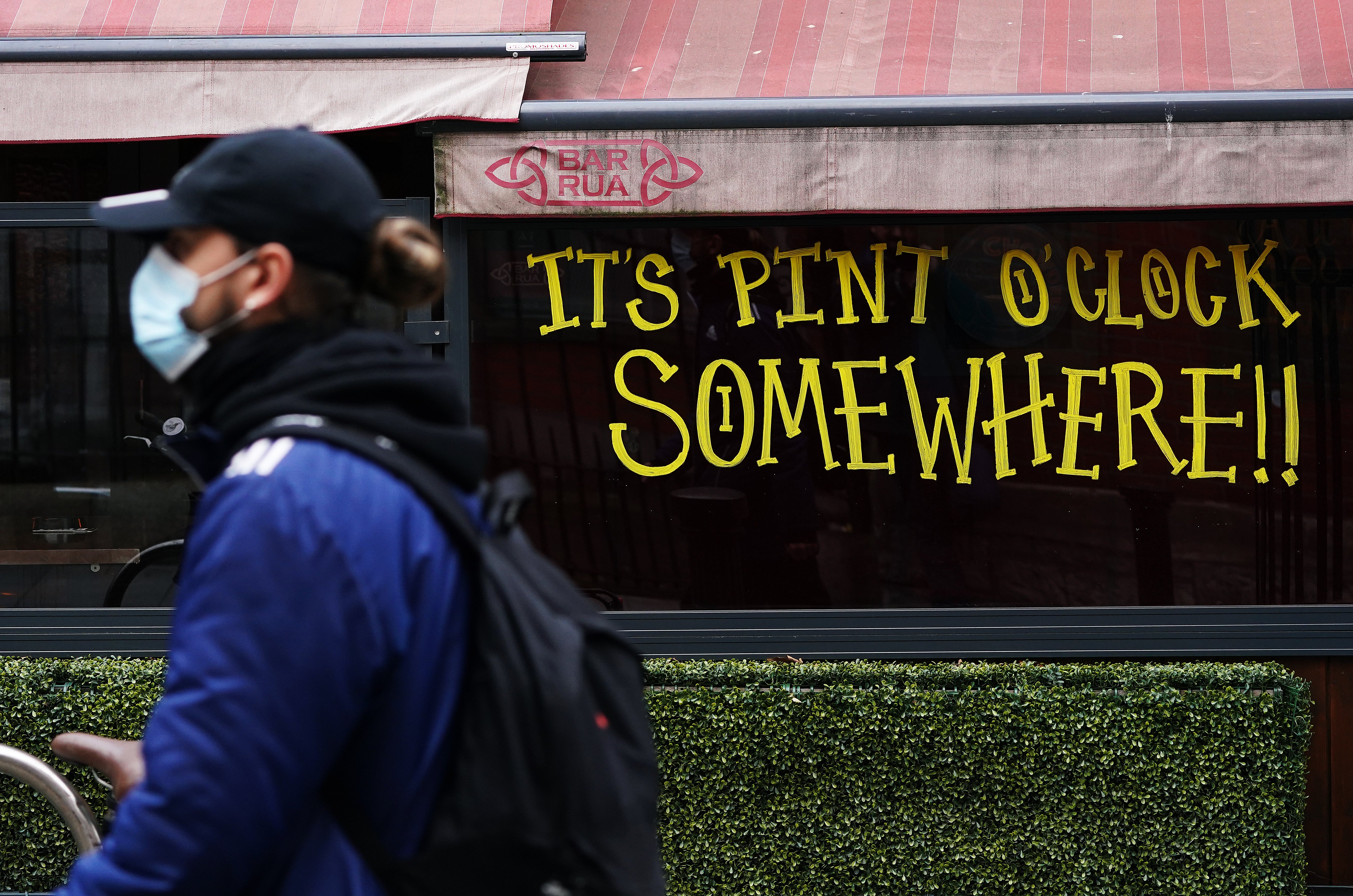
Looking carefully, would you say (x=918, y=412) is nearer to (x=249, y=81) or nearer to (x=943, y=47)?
(x=943, y=47)

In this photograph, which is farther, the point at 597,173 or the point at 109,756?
the point at 597,173

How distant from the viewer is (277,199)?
4.89 ft

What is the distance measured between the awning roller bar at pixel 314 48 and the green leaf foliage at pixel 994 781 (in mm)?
2050

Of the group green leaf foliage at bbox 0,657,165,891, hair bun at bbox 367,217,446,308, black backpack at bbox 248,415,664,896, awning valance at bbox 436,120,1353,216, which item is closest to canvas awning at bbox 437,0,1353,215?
awning valance at bbox 436,120,1353,216

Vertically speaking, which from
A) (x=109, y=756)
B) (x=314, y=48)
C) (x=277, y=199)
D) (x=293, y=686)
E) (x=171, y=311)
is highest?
(x=314, y=48)

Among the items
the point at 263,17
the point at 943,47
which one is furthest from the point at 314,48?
the point at 943,47

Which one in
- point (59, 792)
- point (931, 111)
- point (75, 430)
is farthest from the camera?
point (75, 430)

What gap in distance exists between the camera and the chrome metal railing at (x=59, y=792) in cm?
293

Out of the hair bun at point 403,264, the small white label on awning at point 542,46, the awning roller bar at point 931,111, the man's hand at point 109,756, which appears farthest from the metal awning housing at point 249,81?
the hair bun at point 403,264

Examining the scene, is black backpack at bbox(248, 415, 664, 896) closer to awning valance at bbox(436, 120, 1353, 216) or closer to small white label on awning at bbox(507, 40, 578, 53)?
awning valance at bbox(436, 120, 1353, 216)

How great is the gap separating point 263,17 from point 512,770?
355cm

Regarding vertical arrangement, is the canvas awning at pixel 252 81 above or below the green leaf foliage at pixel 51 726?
above

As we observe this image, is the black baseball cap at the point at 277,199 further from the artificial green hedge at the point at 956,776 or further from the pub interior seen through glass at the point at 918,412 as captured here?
the pub interior seen through glass at the point at 918,412

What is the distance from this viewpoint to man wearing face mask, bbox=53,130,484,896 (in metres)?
1.31
